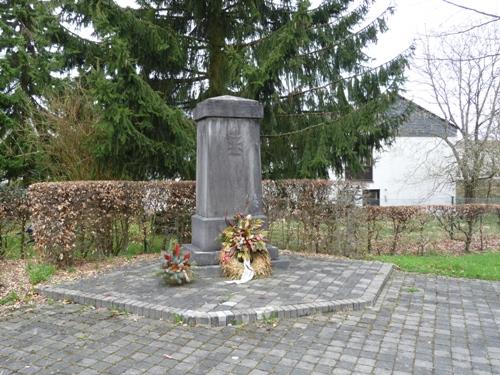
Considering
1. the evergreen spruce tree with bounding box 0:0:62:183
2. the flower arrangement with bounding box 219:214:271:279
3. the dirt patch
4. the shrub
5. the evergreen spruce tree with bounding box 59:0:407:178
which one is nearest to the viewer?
the shrub

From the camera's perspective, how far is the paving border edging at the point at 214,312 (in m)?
4.62

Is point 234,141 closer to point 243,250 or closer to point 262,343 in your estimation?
point 243,250

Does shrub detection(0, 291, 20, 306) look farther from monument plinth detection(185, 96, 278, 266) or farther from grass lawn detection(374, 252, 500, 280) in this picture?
grass lawn detection(374, 252, 500, 280)

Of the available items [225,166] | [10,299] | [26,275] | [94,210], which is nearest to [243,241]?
[225,166]

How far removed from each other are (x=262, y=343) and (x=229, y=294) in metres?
1.32

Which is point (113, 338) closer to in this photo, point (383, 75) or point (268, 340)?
point (268, 340)

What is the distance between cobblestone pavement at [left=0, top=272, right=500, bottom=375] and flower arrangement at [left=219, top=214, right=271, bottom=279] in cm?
160

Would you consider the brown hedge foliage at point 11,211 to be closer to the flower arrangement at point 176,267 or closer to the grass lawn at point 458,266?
the flower arrangement at point 176,267

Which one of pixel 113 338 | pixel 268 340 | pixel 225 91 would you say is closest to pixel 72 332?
pixel 113 338

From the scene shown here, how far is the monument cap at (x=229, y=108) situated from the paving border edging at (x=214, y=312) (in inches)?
125

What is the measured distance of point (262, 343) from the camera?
13.6ft

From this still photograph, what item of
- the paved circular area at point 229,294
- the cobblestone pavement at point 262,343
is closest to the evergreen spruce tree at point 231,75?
the paved circular area at point 229,294

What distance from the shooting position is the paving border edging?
462 cm

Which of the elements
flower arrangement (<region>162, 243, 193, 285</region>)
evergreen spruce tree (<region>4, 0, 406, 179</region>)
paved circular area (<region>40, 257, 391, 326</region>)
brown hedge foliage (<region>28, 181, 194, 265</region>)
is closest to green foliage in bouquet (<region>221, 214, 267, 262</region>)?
paved circular area (<region>40, 257, 391, 326</region>)
